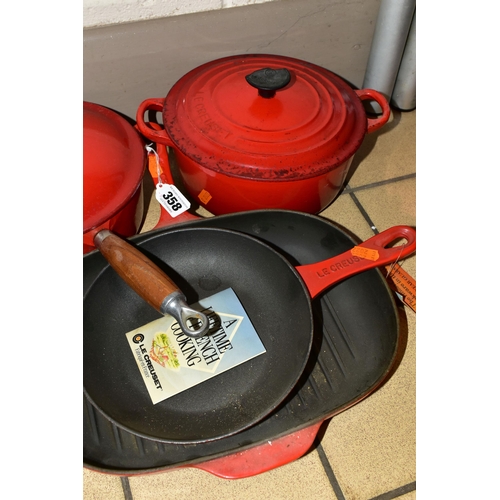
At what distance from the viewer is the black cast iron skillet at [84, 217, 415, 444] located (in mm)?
650

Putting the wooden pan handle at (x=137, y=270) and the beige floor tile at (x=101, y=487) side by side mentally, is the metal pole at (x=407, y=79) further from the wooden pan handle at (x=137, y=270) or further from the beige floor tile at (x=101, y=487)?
the beige floor tile at (x=101, y=487)

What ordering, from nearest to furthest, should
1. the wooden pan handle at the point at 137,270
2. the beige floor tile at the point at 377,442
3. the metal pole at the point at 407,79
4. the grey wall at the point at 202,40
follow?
the wooden pan handle at the point at 137,270 < the beige floor tile at the point at 377,442 < the grey wall at the point at 202,40 < the metal pole at the point at 407,79

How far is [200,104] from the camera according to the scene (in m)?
0.73

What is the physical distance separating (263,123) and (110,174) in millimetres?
217

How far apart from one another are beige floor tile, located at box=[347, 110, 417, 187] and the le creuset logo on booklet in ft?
1.29

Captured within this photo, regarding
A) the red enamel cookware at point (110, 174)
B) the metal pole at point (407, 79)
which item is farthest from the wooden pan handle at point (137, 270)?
the metal pole at point (407, 79)

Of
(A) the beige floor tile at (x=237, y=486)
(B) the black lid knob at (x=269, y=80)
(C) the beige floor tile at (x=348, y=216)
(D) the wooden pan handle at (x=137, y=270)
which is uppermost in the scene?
(B) the black lid knob at (x=269, y=80)

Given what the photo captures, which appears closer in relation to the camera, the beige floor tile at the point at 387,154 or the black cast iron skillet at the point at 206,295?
the black cast iron skillet at the point at 206,295

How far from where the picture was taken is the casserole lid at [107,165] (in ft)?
2.18

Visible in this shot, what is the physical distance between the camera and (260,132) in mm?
697

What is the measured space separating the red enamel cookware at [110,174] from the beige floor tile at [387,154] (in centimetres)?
42

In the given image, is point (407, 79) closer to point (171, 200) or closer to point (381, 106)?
point (381, 106)

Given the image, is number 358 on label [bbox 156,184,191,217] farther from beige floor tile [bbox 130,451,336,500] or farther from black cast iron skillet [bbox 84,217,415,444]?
beige floor tile [bbox 130,451,336,500]

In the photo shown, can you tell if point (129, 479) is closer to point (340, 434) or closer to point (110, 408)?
point (110, 408)
